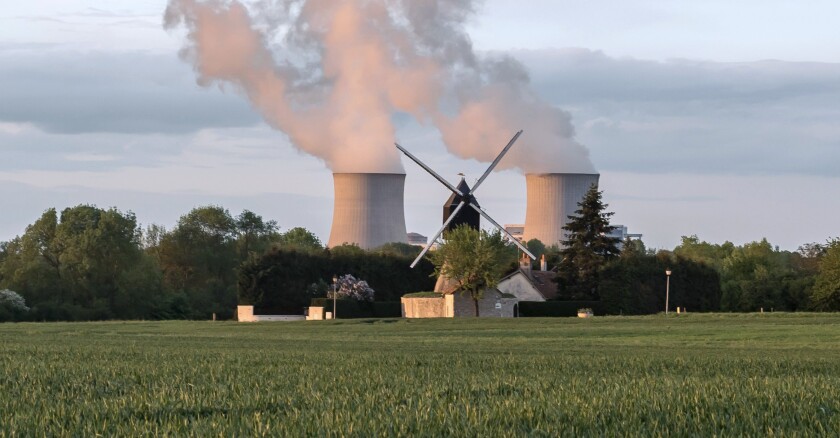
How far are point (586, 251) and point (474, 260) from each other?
974 cm

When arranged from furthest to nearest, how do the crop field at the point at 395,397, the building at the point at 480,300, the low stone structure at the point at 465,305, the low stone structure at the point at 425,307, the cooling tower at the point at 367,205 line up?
the cooling tower at the point at 367,205
the low stone structure at the point at 425,307
the building at the point at 480,300
the low stone structure at the point at 465,305
the crop field at the point at 395,397

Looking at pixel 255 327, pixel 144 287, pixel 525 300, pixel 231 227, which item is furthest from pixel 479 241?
pixel 231 227

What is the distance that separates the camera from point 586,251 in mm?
84750

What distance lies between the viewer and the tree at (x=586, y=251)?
3302 inches

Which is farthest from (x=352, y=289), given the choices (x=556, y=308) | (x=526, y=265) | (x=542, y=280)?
(x=526, y=265)

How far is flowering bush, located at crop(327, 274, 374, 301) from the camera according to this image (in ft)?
281

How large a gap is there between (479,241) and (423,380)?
6418 centimetres

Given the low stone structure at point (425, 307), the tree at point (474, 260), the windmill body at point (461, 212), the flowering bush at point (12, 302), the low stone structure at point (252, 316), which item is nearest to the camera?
the tree at point (474, 260)

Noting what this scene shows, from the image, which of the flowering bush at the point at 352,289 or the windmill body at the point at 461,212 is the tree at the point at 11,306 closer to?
the flowering bush at the point at 352,289

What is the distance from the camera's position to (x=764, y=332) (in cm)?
4747

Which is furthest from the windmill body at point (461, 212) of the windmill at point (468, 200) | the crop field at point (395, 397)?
the crop field at point (395, 397)

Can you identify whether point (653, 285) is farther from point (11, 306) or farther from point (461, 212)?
point (11, 306)

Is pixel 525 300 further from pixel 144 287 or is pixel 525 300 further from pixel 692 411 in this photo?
pixel 692 411

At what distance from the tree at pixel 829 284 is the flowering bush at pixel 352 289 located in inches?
1181
